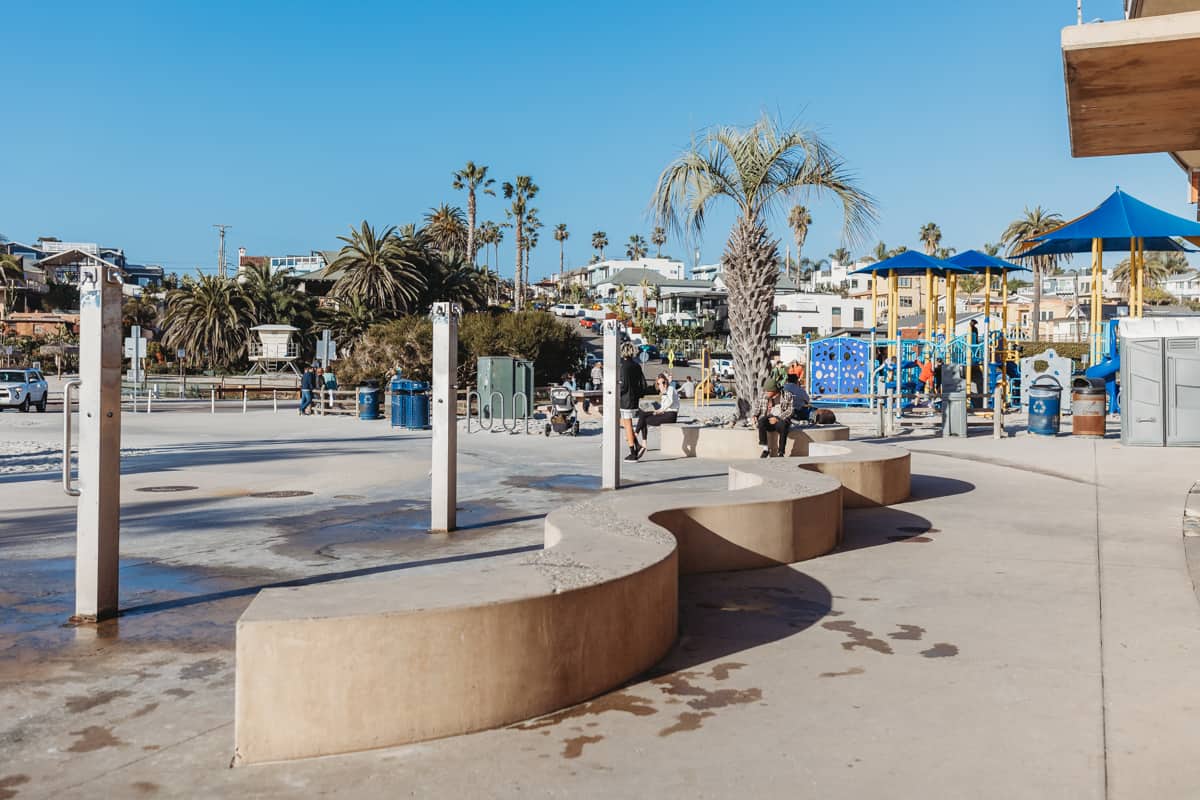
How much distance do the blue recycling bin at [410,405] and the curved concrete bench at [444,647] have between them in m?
19.6

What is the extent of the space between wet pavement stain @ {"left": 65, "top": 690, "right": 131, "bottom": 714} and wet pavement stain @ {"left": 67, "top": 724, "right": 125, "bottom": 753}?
284 mm

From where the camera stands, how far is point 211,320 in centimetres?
6675

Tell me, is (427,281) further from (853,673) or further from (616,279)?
(616,279)

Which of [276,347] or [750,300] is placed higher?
[276,347]

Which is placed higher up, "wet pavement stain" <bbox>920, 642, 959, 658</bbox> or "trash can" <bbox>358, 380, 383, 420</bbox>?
"trash can" <bbox>358, 380, 383, 420</bbox>

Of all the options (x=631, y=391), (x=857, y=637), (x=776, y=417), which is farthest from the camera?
(x=631, y=391)

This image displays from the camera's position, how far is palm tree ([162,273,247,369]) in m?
66.9

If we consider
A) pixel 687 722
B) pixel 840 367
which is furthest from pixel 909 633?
pixel 840 367

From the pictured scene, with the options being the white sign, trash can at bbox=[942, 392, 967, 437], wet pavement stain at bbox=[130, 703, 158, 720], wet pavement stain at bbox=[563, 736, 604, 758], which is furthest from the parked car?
wet pavement stain at bbox=[563, 736, 604, 758]

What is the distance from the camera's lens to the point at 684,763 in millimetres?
3953

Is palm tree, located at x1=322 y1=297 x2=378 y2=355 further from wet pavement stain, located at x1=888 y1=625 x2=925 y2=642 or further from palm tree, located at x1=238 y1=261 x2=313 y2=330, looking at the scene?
wet pavement stain, located at x1=888 y1=625 x2=925 y2=642

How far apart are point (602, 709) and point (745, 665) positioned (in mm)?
966

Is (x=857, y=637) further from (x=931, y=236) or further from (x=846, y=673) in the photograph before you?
(x=931, y=236)

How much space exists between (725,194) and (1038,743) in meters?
15.1
